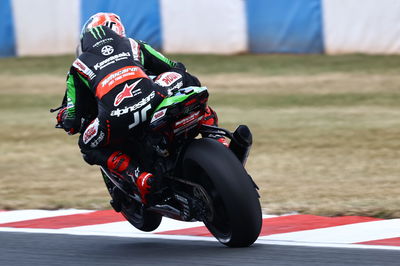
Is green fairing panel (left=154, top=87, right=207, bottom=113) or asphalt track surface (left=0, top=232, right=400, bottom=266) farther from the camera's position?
green fairing panel (left=154, top=87, right=207, bottom=113)

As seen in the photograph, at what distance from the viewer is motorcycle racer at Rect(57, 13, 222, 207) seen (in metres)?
5.41

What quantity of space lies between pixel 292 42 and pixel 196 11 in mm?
1901

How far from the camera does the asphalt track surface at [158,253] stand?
505 cm

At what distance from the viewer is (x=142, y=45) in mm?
5883

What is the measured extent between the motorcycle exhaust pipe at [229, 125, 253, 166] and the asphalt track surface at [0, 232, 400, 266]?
0.56 metres

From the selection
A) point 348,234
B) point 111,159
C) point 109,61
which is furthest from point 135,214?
point 348,234

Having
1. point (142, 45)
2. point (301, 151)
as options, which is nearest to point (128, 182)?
point (142, 45)

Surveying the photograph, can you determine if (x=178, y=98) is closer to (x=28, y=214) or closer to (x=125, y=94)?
(x=125, y=94)

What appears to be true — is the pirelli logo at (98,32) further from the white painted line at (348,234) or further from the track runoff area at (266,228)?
the white painted line at (348,234)

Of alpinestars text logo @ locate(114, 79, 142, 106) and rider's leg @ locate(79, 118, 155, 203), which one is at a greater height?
alpinestars text logo @ locate(114, 79, 142, 106)

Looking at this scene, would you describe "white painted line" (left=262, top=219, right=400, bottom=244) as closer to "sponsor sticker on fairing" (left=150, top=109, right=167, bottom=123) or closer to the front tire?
the front tire

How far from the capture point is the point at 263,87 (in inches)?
615

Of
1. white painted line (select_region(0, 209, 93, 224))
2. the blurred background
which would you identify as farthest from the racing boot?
white painted line (select_region(0, 209, 93, 224))

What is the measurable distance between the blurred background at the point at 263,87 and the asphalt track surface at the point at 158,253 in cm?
137
